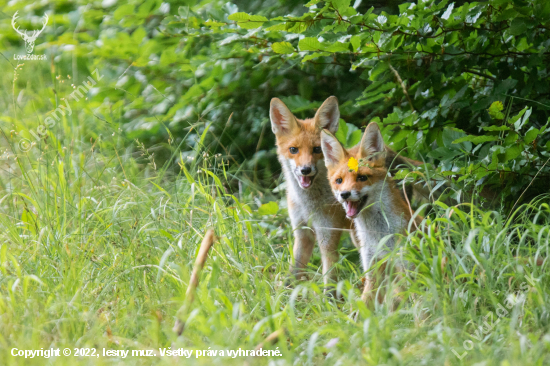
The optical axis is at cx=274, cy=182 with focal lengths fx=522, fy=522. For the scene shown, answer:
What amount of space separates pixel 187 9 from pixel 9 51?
5189 mm

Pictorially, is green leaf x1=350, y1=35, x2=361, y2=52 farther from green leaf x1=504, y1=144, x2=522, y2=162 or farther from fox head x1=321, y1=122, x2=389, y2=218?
green leaf x1=504, y1=144, x2=522, y2=162

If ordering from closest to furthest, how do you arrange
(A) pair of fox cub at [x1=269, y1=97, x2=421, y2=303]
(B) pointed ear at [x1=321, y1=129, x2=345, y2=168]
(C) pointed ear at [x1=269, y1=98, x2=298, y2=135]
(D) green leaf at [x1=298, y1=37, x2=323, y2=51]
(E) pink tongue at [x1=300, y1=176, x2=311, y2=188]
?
(D) green leaf at [x1=298, y1=37, x2=323, y2=51], (A) pair of fox cub at [x1=269, y1=97, x2=421, y2=303], (B) pointed ear at [x1=321, y1=129, x2=345, y2=168], (E) pink tongue at [x1=300, y1=176, x2=311, y2=188], (C) pointed ear at [x1=269, y1=98, x2=298, y2=135]

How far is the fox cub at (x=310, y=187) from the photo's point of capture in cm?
425

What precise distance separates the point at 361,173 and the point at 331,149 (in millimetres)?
379

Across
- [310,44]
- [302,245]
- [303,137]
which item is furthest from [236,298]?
[303,137]

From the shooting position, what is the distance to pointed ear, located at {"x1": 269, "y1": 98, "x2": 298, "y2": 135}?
4.53 meters

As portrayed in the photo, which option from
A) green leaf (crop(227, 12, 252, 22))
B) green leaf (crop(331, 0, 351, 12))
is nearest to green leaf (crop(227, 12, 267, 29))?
green leaf (crop(227, 12, 252, 22))

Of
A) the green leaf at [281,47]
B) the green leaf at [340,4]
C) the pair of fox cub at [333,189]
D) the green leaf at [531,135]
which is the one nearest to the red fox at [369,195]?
the pair of fox cub at [333,189]

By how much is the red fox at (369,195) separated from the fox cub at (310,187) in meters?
0.50

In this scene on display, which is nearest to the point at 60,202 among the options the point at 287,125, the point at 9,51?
the point at 287,125

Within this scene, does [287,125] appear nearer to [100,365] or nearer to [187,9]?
[187,9]

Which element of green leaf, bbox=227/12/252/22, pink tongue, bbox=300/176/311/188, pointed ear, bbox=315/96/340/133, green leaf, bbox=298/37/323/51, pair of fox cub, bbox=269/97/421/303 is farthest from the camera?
pointed ear, bbox=315/96/340/133

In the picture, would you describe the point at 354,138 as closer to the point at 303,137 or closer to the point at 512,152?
the point at 303,137

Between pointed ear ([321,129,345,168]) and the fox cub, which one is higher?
pointed ear ([321,129,345,168])
